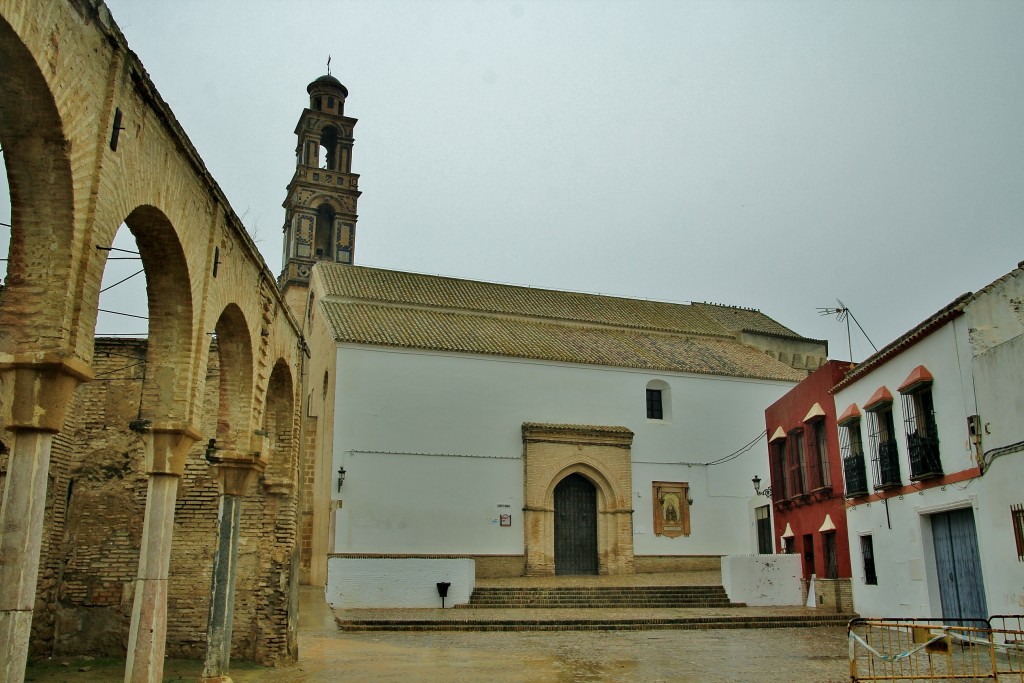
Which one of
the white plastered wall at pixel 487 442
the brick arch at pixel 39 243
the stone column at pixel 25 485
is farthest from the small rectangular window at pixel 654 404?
the brick arch at pixel 39 243

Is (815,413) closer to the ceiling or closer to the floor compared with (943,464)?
closer to the ceiling

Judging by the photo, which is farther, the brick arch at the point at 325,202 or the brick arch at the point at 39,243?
the brick arch at the point at 325,202

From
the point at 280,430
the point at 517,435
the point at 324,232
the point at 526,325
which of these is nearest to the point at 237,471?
the point at 280,430

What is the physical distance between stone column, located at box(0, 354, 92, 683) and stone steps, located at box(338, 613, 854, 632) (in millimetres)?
10855

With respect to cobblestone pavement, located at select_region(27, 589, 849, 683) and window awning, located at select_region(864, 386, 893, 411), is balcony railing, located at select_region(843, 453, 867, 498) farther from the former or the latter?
cobblestone pavement, located at select_region(27, 589, 849, 683)

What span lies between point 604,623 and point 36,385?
13025 millimetres

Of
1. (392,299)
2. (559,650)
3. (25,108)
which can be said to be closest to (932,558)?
(559,650)

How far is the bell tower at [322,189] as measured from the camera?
111 feet

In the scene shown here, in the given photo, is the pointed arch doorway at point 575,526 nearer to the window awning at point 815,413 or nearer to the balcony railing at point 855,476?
the window awning at point 815,413

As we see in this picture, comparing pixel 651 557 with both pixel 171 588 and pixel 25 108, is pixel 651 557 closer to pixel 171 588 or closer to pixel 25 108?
pixel 171 588

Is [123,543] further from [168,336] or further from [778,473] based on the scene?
[778,473]

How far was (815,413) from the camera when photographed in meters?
19.4

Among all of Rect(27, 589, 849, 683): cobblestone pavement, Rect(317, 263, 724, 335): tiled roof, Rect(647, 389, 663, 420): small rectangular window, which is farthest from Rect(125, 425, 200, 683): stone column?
Rect(647, 389, 663, 420): small rectangular window

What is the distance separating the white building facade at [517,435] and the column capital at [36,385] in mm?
14534
